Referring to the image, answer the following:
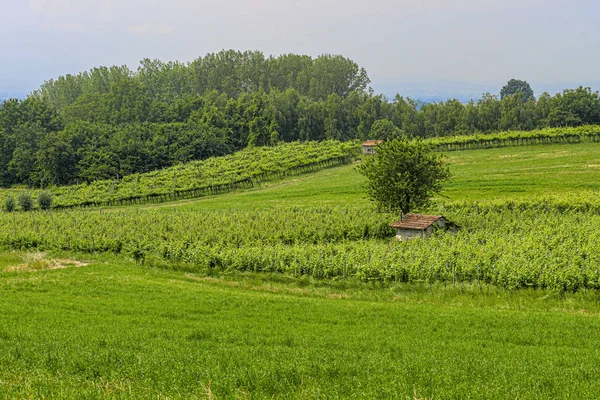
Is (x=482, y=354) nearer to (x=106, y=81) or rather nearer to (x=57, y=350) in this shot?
(x=57, y=350)

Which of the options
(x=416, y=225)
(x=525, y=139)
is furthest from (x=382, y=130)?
(x=416, y=225)

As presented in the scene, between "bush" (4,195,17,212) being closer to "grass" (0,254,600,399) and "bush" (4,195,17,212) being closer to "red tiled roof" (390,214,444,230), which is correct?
"grass" (0,254,600,399)

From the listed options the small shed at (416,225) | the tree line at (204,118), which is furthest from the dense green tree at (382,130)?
the small shed at (416,225)

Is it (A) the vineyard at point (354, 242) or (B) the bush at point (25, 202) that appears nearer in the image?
(A) the vineyard at point (354, 242)

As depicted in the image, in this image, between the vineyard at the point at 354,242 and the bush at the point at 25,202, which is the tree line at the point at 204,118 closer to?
the bush at the point at 25,202

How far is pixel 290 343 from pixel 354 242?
21.9 meters

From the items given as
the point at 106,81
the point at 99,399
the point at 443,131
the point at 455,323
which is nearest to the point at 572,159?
the point at 443,131

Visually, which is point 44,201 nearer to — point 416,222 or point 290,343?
point 416,222

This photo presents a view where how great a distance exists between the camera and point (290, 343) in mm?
15484

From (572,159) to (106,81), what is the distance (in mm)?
147558

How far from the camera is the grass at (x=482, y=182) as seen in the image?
5641 cm

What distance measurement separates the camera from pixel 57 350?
13969 mm

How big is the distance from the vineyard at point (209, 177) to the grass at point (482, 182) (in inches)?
130

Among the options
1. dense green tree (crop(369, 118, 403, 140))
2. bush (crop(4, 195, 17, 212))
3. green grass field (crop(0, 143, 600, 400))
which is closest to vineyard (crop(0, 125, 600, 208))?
bush (crop(4, 195, 17, 212))
